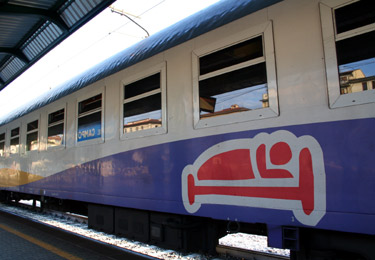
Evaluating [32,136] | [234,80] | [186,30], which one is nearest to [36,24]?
[32,136]

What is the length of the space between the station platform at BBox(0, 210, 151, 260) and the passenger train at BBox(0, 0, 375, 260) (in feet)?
1.21

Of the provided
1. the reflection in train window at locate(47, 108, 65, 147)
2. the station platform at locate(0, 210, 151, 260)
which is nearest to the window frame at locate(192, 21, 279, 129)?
the station platform at locate(0, 210, 151, 260)

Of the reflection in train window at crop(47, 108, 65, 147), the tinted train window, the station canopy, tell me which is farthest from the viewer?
the station canopy

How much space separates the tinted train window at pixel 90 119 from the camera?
15.3 feet

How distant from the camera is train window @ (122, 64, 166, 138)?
11.8ft

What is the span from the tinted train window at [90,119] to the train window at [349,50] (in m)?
3.43

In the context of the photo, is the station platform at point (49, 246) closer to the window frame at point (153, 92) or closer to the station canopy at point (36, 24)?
the window frame at point (153, 92)

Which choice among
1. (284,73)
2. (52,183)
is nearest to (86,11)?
(52,183)

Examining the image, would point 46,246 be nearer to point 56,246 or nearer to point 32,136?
point 56,246

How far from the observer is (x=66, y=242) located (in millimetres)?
4988

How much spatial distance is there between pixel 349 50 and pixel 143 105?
2452 millimetres

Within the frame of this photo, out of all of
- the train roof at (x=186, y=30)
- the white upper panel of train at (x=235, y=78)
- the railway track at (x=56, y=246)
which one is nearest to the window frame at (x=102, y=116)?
the white upper panel of train at (x=235, y=78)

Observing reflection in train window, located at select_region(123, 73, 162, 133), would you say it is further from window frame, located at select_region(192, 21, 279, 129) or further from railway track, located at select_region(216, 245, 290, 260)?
railway track, located at select_region(216, 245, 290, 260)

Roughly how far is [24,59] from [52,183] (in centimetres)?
506
